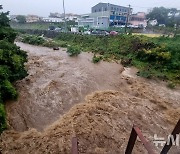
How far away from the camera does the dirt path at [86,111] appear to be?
25.9ft

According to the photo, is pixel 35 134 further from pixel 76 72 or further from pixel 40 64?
pixel 40 64

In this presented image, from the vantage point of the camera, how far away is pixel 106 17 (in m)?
46.3

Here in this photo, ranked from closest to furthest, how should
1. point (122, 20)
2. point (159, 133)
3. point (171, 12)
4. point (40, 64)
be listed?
1. point (159, 133)
2. point (40, 64)
3. point (122, 20)
4. point (171, 12)

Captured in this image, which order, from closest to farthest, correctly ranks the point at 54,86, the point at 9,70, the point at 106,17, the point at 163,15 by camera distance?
the point at 9,70
the point at 54,86
the point at 106,17
the point at 163,15

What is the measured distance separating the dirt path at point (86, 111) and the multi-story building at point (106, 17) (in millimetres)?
32509

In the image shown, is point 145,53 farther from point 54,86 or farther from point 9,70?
point 9,70

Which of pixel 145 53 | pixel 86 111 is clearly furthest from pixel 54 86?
pixel 145 53

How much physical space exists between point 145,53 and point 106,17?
2911cm

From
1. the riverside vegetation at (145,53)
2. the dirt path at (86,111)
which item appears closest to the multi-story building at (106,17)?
the riverside vegetation at (145,53)

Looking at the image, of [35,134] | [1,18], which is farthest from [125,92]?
[1,18]

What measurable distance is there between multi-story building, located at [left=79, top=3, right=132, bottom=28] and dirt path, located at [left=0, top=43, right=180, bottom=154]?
32509mm

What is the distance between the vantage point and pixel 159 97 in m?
12.5

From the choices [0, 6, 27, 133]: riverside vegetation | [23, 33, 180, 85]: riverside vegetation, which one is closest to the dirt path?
[0, 6, 27, 133]: riverside vegetation

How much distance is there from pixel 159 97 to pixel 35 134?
26.0ft
